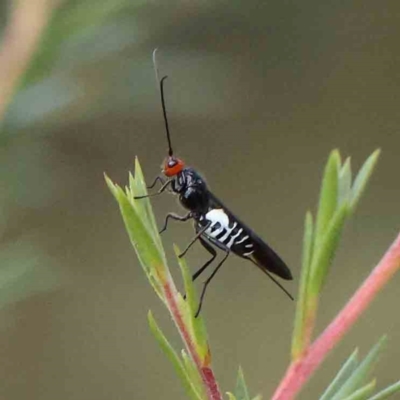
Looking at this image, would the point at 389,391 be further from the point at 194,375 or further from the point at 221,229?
the point at 221,229

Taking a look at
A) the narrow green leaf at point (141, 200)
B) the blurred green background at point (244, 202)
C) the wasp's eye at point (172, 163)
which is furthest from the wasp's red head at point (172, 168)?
the blurred green background at point (244, 202)

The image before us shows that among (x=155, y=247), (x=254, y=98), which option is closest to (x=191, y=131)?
(x=254, y=98)

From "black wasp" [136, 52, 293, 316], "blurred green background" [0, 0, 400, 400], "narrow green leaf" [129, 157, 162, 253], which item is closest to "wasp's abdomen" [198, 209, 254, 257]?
"black wasp" [136, 52, 293, 316]

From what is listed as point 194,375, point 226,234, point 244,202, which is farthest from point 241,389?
point 244,202

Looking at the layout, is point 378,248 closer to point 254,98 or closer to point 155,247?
point 254,98

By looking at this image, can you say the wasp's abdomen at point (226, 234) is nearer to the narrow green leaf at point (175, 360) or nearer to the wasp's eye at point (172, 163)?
the wasp's eye at point (172, 163)

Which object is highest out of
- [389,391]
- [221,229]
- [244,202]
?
[244,202]

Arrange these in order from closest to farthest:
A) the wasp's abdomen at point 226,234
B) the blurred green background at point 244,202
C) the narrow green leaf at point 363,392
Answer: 1. the narrow green leaf at point 363,392
2. the wasp's abdomen at point 226,234
3. the blurred green background at point 244,202
